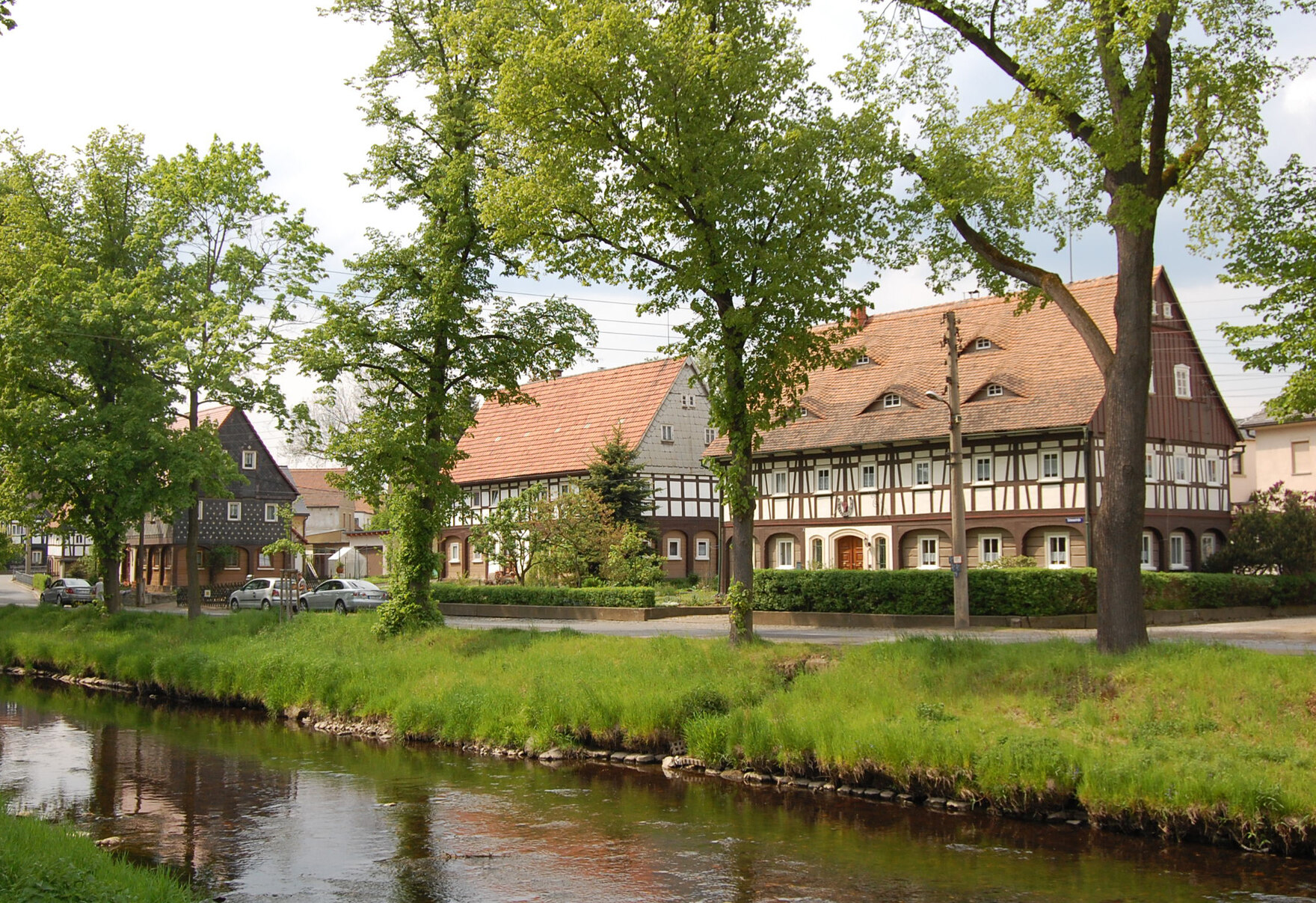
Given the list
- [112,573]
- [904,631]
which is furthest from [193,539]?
[904,631]

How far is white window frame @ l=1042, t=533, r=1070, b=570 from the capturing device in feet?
131

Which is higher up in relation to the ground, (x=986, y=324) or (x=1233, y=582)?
(x=986, y=324)

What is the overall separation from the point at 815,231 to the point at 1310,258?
7.71 m

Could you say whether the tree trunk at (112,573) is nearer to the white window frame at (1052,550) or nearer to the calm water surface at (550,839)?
the calm water surface at (550,839)

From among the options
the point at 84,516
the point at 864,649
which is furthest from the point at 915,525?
the point at 84,516

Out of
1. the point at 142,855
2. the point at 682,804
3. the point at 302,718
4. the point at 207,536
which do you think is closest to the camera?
the point at 142,855

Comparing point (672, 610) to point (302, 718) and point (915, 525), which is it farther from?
point (302, 718)

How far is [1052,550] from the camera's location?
4053 cm

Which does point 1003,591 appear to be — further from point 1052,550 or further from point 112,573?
point 112,573

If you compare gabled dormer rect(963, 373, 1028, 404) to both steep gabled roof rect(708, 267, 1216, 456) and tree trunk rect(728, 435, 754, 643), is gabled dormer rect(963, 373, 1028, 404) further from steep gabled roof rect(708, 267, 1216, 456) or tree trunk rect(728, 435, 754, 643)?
tree trunk rect(728, 435, 754, 643)

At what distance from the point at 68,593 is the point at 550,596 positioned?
3318cm

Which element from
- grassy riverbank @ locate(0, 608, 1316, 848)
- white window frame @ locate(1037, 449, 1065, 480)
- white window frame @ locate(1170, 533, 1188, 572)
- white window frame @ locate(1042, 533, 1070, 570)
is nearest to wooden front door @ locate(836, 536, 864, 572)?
white window frame @ locate(1042, 533, 1070, 570)

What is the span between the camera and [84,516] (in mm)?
36031

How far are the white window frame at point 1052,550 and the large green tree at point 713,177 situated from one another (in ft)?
73.0
